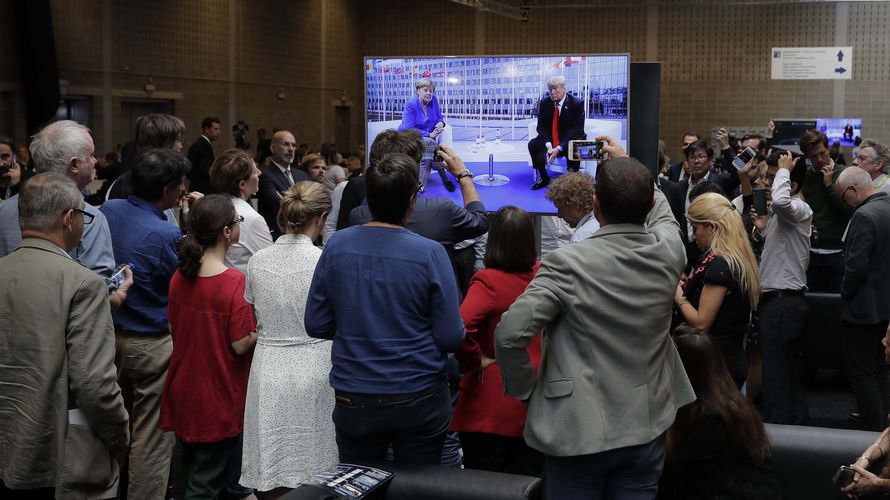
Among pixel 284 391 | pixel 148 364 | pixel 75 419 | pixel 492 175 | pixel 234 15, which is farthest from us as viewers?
pixel 234 15

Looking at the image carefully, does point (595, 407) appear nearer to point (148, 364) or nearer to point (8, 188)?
point (148, 364)

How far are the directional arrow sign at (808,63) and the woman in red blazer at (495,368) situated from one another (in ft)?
50.3

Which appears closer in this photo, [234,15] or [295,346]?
[295,346]

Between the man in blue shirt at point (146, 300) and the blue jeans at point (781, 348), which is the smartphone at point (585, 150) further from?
the man in blue shirt at point (146, 300)

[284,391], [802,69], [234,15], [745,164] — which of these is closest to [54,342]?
[284,391]

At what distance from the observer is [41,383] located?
9.51ft

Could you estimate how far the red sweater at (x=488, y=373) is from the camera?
133 inches

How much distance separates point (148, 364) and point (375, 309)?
1.46 m

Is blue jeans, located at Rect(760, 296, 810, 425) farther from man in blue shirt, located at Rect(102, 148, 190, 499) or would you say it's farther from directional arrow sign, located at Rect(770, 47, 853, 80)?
directional arrow sign, located at Rect(770, 47, 853, 80)

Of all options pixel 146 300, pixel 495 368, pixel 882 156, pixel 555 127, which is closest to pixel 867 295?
pixel 882 156

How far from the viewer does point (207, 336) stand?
3721mm

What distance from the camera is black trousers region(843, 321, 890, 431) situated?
16.7 ft

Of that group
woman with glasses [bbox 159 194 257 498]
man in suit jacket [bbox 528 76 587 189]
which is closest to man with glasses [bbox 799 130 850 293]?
man in suit jacket [bbox 528 76 587 189]

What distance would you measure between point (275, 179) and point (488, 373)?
3776 mm
